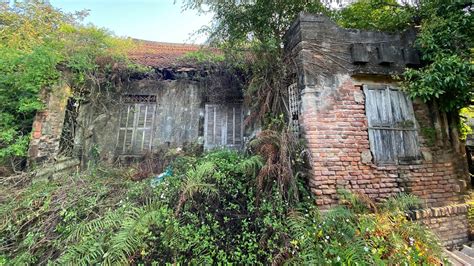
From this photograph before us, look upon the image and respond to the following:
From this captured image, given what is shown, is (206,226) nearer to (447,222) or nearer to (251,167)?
(251,167)

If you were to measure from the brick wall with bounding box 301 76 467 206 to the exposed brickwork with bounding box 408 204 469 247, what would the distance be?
0.69 feet

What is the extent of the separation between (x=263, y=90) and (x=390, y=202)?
3.02 m

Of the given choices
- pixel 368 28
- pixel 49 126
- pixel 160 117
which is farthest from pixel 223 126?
pixel 49 126

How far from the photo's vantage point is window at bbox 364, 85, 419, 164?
3.72 metres

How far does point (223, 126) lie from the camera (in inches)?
254

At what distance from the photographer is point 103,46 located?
594 cm

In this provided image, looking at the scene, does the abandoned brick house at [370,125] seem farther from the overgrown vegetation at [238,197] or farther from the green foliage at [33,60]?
the green foliage at [33,60]

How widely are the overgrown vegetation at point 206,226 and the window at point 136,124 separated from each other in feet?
8.25

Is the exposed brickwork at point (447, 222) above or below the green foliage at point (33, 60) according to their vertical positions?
below

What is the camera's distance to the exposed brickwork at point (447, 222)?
11.1 ft

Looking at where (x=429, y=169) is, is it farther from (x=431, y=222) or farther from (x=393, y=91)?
(x=393, y=91)

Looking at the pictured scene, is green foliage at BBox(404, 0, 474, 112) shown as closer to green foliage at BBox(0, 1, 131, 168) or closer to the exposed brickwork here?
the exposed brickwork

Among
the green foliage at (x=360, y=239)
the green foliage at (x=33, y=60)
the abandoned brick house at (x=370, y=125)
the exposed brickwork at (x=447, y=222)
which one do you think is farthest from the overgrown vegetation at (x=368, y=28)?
the green foliage at (x=33, y=60)

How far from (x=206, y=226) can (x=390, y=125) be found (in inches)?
144
